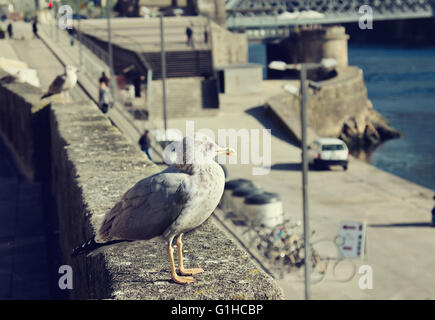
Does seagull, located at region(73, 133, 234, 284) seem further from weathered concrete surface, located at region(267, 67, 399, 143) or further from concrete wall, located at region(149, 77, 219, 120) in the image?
weathered concrete surface, located at region(267, 67, 399, 143)

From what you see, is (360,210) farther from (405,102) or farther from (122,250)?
(405,102)

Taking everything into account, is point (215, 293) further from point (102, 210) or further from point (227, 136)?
point (227, 136)

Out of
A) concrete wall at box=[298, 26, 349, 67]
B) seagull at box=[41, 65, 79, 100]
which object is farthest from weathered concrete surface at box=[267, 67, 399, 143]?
seagull at box=[41, 65, 79, 100]

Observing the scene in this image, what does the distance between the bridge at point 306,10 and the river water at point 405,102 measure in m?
6.41

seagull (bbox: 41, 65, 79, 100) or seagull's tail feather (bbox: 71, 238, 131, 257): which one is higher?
seagull's tail feather (bbox: 71, 238, 131, 257)

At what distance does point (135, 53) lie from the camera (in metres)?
53.6

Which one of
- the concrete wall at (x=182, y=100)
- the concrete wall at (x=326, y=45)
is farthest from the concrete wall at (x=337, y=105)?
the concrete wall at (x=326, y=45)

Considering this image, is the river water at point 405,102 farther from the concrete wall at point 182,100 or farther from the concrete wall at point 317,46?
the concrete wall at point 182,100

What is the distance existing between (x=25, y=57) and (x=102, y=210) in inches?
1191

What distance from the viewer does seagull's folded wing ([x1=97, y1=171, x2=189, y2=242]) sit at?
13.5 ft

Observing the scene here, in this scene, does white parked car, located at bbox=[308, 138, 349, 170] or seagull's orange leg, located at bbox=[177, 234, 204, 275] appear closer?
seagull's orange leg, located at bbox=[177, 234, 204, 275]

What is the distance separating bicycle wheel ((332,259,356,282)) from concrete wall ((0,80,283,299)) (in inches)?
346

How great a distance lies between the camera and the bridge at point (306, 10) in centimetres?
9062
